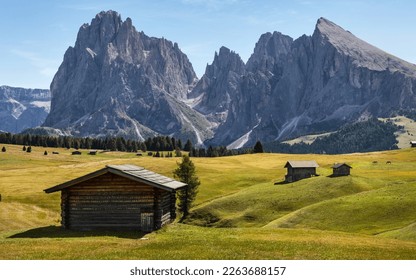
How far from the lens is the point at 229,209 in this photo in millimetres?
79250

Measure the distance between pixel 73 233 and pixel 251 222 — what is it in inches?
1349

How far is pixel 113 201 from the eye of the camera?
145ft

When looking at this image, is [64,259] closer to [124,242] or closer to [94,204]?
[124,242]

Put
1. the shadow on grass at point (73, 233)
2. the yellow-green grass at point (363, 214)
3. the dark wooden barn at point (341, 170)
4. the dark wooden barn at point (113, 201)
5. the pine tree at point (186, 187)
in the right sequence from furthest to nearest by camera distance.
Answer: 1. the dark wooden barn at point (341, 170)
2. the pine tree at point (186, 187)
3. the yellow-green grass at point (363, 214)
4. the dark wooden barn at point (113, 201)
5. the shadow on grass at point (73, 233)

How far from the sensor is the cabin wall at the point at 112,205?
43531 mm

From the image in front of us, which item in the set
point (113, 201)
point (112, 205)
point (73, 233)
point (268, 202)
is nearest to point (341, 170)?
point (268, 202)

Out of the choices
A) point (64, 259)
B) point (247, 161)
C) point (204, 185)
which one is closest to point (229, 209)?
point (204, 185)

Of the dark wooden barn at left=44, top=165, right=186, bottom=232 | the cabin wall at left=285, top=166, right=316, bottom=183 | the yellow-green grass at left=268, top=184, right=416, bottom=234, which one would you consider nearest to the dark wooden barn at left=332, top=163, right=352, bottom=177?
the cabin wall at left=285, top=166, right=316, bottom=183

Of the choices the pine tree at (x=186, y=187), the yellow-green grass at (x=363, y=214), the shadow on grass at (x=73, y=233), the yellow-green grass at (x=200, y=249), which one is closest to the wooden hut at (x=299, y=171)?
the pine tree at (x=186, y=187)

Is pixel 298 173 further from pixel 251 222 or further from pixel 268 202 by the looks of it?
pixel 251 222

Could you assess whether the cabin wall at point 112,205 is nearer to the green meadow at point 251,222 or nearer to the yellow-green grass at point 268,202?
the green meadow at point 251,222

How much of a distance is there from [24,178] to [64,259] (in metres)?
92.9
